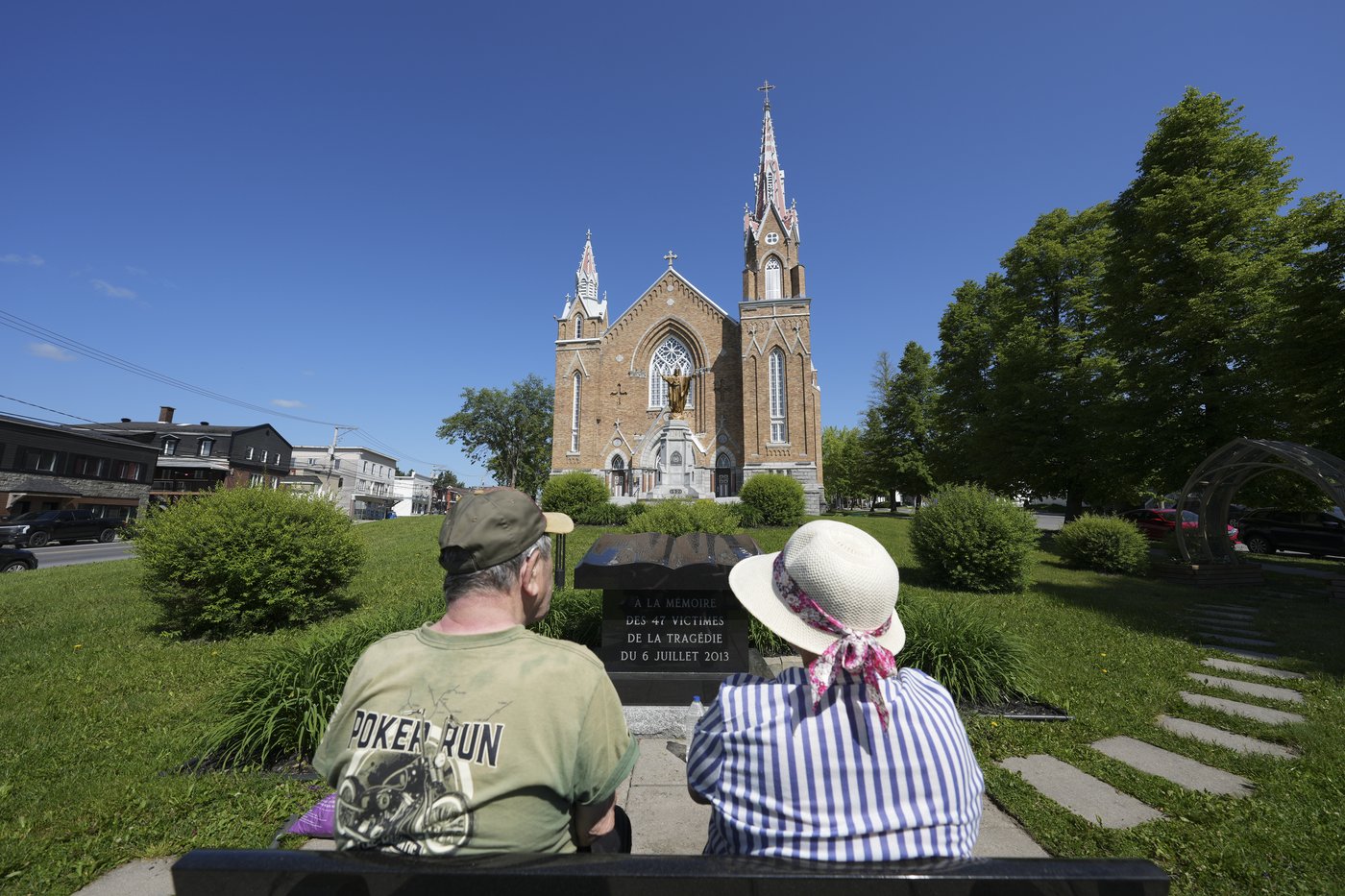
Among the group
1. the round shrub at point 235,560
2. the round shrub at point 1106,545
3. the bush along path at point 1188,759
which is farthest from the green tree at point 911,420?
the round shrub at point 235,560

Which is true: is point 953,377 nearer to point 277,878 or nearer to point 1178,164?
point 1178,164

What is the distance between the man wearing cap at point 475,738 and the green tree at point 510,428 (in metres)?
49.1

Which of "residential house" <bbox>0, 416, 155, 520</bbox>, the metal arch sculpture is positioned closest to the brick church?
the metal arch sculpture

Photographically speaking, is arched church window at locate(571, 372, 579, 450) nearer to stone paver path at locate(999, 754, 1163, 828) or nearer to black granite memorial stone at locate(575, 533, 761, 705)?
black granite memorial stone at locate(575, 533, 761, 705)

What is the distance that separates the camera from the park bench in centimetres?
113

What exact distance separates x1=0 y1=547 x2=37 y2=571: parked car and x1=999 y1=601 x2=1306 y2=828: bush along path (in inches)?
825

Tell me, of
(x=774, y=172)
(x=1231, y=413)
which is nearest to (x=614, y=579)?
(x=1231, y=413)

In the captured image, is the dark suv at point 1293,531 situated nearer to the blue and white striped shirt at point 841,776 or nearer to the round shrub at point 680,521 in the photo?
the round shrub at point 680,521

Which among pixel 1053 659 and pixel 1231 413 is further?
pixel 1231 413

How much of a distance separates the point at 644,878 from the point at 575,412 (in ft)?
115

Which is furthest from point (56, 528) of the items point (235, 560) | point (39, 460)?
point (235, 560)

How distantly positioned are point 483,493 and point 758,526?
16.9 m

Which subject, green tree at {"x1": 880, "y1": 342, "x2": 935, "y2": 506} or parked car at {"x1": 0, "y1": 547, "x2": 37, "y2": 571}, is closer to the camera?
parked car at {"x1": 0, "y1": 547, "x2": 37, "y2": 571}

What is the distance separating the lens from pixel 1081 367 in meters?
18.1
